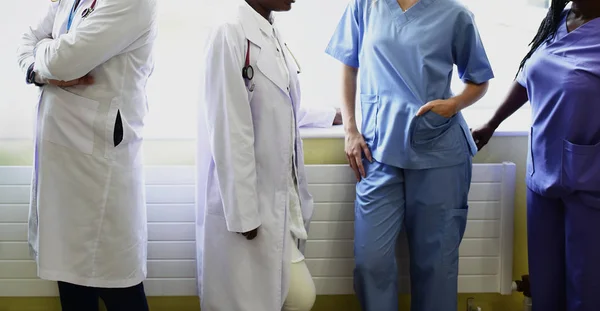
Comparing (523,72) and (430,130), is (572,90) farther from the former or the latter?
A: (430,130)

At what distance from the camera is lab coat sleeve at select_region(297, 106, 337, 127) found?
213 cm

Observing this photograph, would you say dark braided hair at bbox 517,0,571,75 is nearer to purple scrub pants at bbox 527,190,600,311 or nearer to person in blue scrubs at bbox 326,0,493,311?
person in blue scrubs at bbox 326,0,493,311

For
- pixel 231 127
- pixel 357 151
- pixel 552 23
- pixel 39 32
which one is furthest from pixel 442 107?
pixel 39 32

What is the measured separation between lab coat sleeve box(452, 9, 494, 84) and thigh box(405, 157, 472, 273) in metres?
0.25

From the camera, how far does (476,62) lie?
1.79m

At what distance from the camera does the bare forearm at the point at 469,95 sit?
5.85 feet

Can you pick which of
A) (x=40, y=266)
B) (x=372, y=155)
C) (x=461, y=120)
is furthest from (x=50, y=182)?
(x=461, y=120)

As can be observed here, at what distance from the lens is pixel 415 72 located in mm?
1750

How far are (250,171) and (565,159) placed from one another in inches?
33.1

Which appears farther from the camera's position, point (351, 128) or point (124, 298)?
point (351, 128)

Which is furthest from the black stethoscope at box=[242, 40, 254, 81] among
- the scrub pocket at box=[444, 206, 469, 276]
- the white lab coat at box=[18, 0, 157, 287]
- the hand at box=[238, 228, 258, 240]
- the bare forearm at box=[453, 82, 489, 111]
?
the scrub pocket at box=[444, 206, 469, 276]

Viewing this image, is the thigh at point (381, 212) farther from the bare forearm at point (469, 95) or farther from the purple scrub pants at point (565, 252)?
the purple scrub pants at point (565, 252)

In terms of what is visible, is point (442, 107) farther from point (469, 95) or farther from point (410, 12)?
point (410, 12)

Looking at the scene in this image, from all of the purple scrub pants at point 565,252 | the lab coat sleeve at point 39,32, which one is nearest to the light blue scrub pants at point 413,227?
the purple scrub pants at point 565,252
